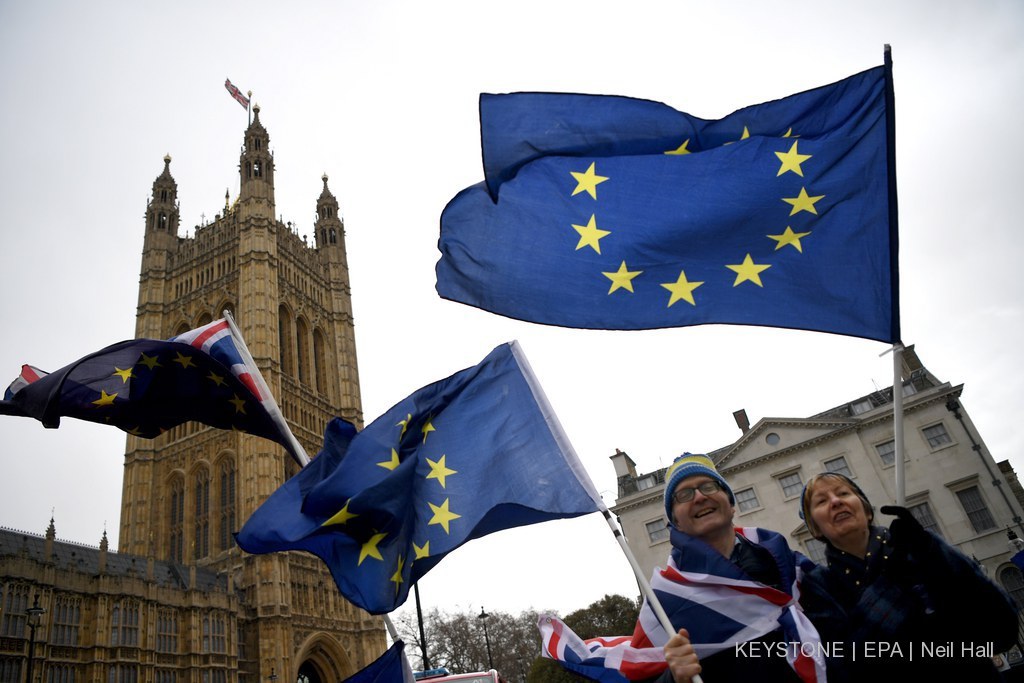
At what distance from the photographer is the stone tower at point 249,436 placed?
43.2 m

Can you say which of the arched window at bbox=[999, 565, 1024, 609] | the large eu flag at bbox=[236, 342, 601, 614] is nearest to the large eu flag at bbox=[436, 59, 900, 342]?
the large eu flag at bbox=[236, 342, 601, 614]

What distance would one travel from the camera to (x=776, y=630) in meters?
3.19

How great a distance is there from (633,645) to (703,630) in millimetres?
512

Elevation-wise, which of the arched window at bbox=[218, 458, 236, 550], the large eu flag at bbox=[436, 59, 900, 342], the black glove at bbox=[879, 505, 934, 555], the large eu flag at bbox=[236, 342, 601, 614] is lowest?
the black glove at bbox=[879, 505, 934, 555]

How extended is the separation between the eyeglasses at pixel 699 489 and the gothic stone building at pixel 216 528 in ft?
93.1

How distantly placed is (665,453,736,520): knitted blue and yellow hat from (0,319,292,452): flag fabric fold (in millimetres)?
4600

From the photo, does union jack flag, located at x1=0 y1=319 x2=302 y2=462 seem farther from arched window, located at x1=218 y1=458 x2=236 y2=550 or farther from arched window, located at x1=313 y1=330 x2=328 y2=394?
arched window, located at x1=313 y1=330 x2=328 y2=394

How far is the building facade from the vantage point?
28203 millimetres

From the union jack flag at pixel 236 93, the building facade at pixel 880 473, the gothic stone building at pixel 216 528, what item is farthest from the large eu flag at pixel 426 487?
the union jack flag at pixel 236 93

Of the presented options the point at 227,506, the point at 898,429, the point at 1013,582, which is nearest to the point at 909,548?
the point at 898,429

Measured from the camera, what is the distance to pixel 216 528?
46.0m

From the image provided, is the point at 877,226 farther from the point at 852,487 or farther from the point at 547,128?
the point at 547,128

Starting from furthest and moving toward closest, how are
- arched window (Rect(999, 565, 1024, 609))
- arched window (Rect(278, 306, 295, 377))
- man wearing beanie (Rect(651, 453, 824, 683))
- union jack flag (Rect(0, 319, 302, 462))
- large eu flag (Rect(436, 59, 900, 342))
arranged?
arched window (Rect(278, 306, 295, 377)), arched window (Rect(999, 565, 1024, 609)), union jack flag (Rect(0, 319, 302, 462)), large eu flag (Rect(436, 59, 900, 342)), man wearing beanie (Rect(651, 453, 824, 683))

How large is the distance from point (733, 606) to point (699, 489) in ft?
1.96
